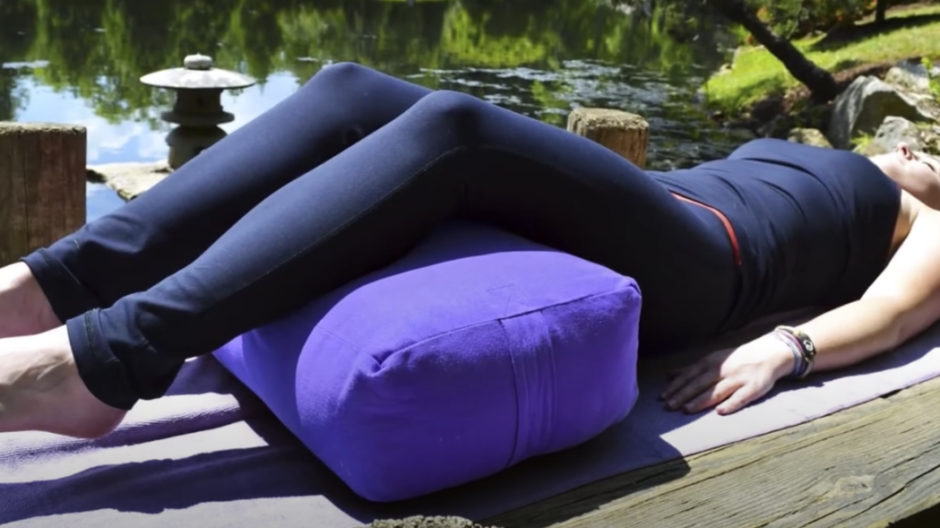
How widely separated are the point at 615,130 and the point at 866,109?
300 inches

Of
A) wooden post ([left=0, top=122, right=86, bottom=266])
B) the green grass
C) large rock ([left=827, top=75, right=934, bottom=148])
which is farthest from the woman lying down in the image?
the green grass

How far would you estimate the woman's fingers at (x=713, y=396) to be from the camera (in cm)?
159

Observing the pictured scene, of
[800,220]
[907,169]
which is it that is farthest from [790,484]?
[907,169]

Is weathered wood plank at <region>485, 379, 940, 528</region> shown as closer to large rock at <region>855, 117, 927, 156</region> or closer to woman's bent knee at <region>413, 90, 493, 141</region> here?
woman's bent knee at <region>413, 90, 493, 141</region>

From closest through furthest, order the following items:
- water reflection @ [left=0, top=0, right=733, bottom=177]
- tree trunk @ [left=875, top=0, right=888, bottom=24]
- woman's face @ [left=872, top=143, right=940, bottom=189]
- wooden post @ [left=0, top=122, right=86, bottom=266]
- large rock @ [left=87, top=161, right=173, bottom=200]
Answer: woman's face @ [left=872, top=143, right=940, bottom=189] → wooden post @ [left=0, top=122, right=86, bottom=266] → large rock @ [left=87, top=161, right=173, bottom=200] → water reflection @ [left=0, top=0, right=733, bottom=177] → tree trunk @ [left=875, top=0, right=888, bottom=24]

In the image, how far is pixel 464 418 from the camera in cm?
126

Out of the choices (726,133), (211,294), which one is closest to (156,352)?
(211,294)

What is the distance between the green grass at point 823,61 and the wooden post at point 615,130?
A: 9727mm

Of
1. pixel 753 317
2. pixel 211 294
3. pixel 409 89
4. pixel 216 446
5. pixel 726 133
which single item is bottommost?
pixel 726 133

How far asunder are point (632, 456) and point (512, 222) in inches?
16.1

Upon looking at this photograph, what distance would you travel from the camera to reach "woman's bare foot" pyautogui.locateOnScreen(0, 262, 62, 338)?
1.42 meters

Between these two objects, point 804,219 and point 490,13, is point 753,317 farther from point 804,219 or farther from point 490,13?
point 490,13

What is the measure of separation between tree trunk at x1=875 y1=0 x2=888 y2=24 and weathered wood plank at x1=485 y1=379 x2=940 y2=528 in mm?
14818

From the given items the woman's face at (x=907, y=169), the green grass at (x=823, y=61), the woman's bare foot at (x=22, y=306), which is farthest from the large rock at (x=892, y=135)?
the woman's bare foot at (x=22, y=306)
